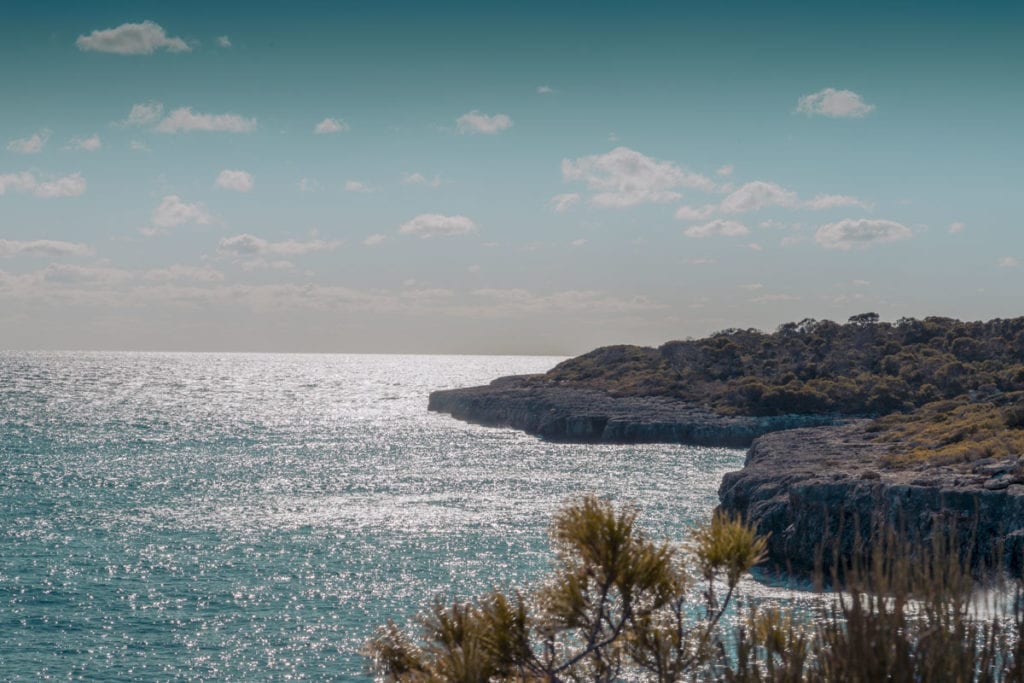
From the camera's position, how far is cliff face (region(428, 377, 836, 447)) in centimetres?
10750

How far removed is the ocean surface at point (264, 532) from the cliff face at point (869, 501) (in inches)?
262

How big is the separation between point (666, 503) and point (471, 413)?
8529cm

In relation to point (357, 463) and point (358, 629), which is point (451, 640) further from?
point (357, 463)

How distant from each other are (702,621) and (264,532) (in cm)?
4885

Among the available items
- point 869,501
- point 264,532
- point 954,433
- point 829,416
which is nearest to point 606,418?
point 829,416

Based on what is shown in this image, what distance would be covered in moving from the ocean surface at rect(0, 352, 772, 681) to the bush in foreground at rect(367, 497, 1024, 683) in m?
4.19

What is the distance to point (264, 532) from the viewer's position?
56.9 metres

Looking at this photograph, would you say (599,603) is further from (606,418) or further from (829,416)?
(606,418)

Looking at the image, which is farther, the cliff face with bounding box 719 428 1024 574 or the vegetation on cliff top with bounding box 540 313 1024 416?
the vegetation on cliff top with bounding box 540 313 1024 416

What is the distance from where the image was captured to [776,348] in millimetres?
162750

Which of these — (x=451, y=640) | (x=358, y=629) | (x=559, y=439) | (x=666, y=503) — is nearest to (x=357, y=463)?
(x=559, y=439)

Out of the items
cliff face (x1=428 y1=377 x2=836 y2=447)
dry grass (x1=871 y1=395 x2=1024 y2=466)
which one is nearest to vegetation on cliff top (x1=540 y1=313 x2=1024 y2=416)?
cliff face (x1=428 y1=377 x2=836 y2=447)

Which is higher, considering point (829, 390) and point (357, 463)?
point (829, 390)

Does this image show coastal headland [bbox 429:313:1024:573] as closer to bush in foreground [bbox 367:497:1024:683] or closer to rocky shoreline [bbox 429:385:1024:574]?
rocky shoreline [bbox 429:385:1024:574]
